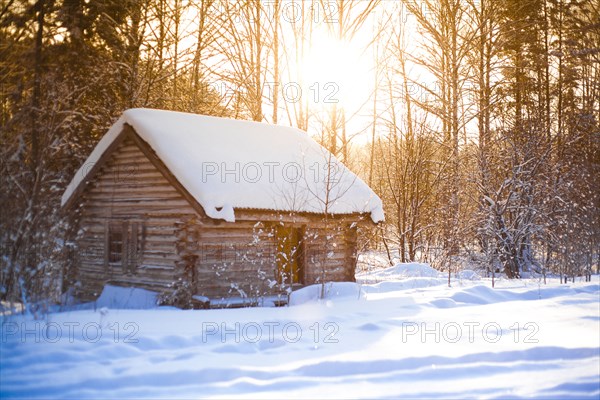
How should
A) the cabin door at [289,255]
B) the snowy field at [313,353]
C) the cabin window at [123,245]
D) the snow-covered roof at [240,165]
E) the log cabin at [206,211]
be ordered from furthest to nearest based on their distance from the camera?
the cabin door at [289,255] < the cabin window at [123,245] < the log cabin at [206,211] < the snow-covered roof at [240,165] < the snowy field at [313,353]

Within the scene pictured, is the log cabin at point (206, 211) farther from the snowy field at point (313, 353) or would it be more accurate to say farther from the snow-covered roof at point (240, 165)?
the snowy field at point (313, 353)

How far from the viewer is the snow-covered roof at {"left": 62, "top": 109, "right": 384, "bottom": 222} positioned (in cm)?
1078

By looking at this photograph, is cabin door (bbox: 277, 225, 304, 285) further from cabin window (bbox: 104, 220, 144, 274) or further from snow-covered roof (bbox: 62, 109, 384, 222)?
cabin window (bbox: 104, 220, 144, 274)

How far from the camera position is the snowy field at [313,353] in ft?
16.8

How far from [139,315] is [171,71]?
1292 cm

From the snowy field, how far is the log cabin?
7.86 feet

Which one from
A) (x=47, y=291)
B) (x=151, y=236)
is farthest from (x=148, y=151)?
(x=47, y=291)

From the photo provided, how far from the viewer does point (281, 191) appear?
472 inches

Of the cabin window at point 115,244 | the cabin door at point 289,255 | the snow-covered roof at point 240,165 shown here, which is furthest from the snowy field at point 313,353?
the cabin window at point 115,244

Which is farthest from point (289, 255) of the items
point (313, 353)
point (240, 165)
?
point (313, 353)

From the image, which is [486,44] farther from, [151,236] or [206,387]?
[206,387]

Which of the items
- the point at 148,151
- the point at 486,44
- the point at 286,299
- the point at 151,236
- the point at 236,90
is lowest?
the point at 286,299

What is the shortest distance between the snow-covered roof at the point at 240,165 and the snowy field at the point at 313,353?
3.04 m

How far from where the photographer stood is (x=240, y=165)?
11969 mm
